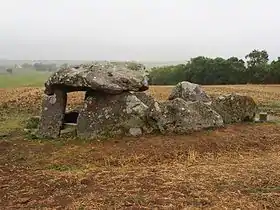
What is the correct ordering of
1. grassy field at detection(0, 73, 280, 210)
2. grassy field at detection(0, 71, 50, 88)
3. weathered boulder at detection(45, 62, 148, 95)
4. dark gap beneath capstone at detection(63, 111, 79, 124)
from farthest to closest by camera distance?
1. grassy field at detection(0, 71, 50, 88)
2. dark gap beneath capstone at detection(63, 111, 79, 124)
3. weathered boulder at detection(45, 62, 148, 95)
4. grassy field at detection(0, 73, 280, 210)

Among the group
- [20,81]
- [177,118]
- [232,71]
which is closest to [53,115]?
[177,118]

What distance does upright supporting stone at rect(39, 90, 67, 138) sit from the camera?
48.3ft

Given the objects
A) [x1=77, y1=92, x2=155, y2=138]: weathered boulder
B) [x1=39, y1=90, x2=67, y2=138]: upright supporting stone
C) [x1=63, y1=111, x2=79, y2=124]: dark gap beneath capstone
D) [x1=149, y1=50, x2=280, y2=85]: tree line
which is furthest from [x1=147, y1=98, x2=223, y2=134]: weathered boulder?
[x1=149, y1=50, x2=280, y2=85]: tree line

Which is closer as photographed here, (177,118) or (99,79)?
(177,118)

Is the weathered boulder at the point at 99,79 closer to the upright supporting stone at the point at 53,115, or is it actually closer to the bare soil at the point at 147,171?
the upright supporting stone at the point at 53,115

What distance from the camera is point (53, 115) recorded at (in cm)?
1507

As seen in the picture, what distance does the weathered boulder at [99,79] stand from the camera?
14219 millimetres

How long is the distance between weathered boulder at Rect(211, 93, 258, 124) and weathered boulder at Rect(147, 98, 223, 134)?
1.72 meters

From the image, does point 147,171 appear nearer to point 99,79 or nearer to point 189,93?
point 99,79

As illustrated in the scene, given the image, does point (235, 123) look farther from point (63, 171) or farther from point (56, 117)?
point (63, 171)

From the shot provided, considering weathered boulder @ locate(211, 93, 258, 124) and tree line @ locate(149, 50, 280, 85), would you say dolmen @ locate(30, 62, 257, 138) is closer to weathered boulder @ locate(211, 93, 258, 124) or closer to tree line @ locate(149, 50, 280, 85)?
weathered boulder @ locate(211, 93, 258, 124)

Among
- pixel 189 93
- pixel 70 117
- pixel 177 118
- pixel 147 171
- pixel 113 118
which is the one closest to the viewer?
pixel 147 171

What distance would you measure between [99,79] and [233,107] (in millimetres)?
5180

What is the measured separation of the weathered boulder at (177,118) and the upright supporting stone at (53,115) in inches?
126
